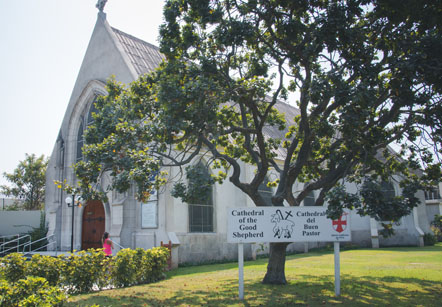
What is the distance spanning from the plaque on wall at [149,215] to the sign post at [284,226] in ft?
27.7

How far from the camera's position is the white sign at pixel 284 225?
9.75m

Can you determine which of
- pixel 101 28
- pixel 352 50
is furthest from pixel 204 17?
pixel 101 28

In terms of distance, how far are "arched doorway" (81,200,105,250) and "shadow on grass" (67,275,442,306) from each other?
10.1 metres

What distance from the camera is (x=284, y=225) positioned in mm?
9938

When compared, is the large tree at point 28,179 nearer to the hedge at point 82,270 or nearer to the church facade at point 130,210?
the church facade at point 130,210

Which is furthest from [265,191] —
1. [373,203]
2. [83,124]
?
[373,203]

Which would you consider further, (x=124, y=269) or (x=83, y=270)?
(x=124, y=269)

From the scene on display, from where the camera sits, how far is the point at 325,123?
10.9 m

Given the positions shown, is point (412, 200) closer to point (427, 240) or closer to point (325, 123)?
point (325, 123)

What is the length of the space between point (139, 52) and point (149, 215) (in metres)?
9.97

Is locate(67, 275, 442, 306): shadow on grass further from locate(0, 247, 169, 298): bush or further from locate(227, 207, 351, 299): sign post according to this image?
locate(227, 207, 351, 299): sign post

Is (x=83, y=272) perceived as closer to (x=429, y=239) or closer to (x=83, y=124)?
(x=83, y=124)

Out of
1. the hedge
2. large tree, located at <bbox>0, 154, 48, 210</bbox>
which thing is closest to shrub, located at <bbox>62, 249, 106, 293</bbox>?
the hedge

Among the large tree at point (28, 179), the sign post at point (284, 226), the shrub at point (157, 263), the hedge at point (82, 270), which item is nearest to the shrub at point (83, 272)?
the hedge at point (82, 270)
